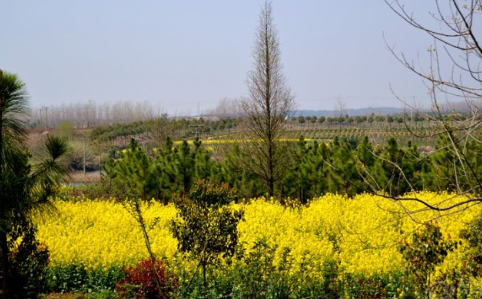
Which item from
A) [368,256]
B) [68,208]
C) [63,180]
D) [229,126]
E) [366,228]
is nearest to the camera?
[63,180]

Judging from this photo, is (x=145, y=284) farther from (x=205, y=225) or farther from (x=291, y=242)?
(x=291, y=242)

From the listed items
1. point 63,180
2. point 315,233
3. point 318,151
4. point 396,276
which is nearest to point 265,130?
point 318,151

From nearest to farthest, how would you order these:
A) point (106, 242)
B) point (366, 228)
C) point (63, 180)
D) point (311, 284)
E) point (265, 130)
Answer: point (63, 180), point (311, 284), point (106, 242), point (366, 228), point (265, 130)

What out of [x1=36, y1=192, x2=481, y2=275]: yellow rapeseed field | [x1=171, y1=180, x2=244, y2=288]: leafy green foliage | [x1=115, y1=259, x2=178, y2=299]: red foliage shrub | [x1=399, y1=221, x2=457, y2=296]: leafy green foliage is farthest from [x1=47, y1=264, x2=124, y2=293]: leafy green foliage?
A: [x1=399, y1=221, x2=457, y2=296]: leafy green foliage

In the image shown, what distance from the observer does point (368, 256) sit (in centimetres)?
960

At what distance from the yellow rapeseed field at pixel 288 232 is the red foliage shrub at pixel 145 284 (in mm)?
830

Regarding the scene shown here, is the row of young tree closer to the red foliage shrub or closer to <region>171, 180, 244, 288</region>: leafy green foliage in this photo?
<region>171, 180, 244, 288</region>: leafy green foliage

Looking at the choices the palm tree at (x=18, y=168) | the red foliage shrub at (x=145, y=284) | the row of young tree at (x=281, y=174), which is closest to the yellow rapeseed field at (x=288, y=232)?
the red foliage shrub at (x=145, y=284)

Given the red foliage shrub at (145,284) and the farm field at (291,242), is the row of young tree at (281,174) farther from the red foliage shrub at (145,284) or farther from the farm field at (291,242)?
the red foliage shrub at (145,284)

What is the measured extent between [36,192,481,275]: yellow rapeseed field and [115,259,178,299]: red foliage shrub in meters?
0.83

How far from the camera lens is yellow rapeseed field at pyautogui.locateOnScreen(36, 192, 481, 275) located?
9781 mm

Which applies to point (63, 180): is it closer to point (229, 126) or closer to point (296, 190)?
point (296, 190)

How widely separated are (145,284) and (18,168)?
2.68 m

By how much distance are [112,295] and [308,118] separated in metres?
52.5
